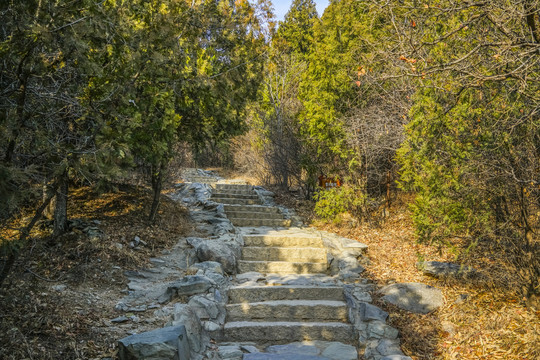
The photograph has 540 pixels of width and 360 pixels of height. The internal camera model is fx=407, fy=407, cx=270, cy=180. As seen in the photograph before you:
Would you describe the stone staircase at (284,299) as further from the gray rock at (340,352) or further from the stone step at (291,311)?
the gray rock at (340,352)

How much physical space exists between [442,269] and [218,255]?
12.0 feet

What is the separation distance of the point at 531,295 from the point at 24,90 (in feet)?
18.5

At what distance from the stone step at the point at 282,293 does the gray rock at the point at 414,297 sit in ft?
2.56

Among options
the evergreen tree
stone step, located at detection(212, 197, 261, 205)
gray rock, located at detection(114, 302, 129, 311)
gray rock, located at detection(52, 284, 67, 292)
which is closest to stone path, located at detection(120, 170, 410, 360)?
gray rock, located at detection(114, 302, 129, 311)

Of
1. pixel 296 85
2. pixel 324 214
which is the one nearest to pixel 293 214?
pixel 324 214

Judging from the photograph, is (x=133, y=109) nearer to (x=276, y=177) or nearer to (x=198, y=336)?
(x=198, y=336)

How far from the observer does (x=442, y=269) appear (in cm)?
617

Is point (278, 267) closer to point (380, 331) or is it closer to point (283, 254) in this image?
point (283, 254)

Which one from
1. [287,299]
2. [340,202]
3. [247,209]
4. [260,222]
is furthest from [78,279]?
[247,209]

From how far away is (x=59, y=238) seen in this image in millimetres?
6586

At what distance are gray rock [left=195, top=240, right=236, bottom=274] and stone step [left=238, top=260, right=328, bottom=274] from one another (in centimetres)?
25

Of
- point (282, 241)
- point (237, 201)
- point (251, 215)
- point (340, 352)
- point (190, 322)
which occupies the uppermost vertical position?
point (237, 201)

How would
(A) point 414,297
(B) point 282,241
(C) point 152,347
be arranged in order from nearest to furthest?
1. (C) point 152,347
2. (A) point 414,297
3. (B) point 282,241

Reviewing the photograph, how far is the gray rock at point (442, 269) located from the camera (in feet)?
19.4
